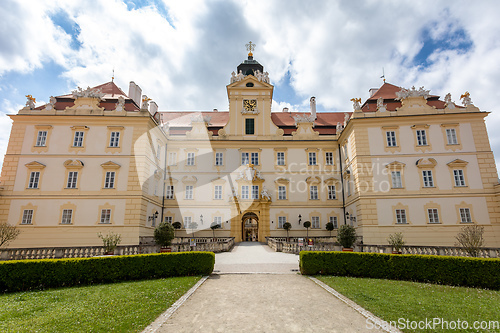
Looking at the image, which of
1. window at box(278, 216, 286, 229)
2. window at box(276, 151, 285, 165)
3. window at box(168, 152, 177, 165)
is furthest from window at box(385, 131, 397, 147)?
window at box(168, 152, 177, 165)

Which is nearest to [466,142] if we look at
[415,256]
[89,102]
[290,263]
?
[415,256]

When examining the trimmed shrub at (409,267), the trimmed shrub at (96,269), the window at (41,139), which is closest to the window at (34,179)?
the window at (41,139)

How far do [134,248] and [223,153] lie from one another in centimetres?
1661

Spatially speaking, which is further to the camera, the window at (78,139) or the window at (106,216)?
the window at (78,139)

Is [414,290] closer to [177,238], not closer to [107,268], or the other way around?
[107,268]

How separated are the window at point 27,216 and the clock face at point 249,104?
2218 centimetres

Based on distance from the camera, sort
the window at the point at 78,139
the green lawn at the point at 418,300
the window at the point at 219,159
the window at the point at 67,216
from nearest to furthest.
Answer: the green lawn at the point at 418,300, the window at the point at 67,216, the window at the point at 78,139, the window at the point at 219,159

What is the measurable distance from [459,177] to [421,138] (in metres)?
4.44

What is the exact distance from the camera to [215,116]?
35125 millimetres

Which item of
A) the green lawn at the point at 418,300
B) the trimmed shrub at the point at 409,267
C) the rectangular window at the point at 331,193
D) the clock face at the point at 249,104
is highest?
the clock face at the point at 249,104

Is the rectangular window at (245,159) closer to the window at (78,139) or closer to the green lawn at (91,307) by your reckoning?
the window at (78,139)

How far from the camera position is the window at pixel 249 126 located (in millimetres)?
31094

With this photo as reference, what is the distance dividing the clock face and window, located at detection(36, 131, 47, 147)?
19.3 meters

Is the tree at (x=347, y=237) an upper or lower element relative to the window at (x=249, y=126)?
lower
